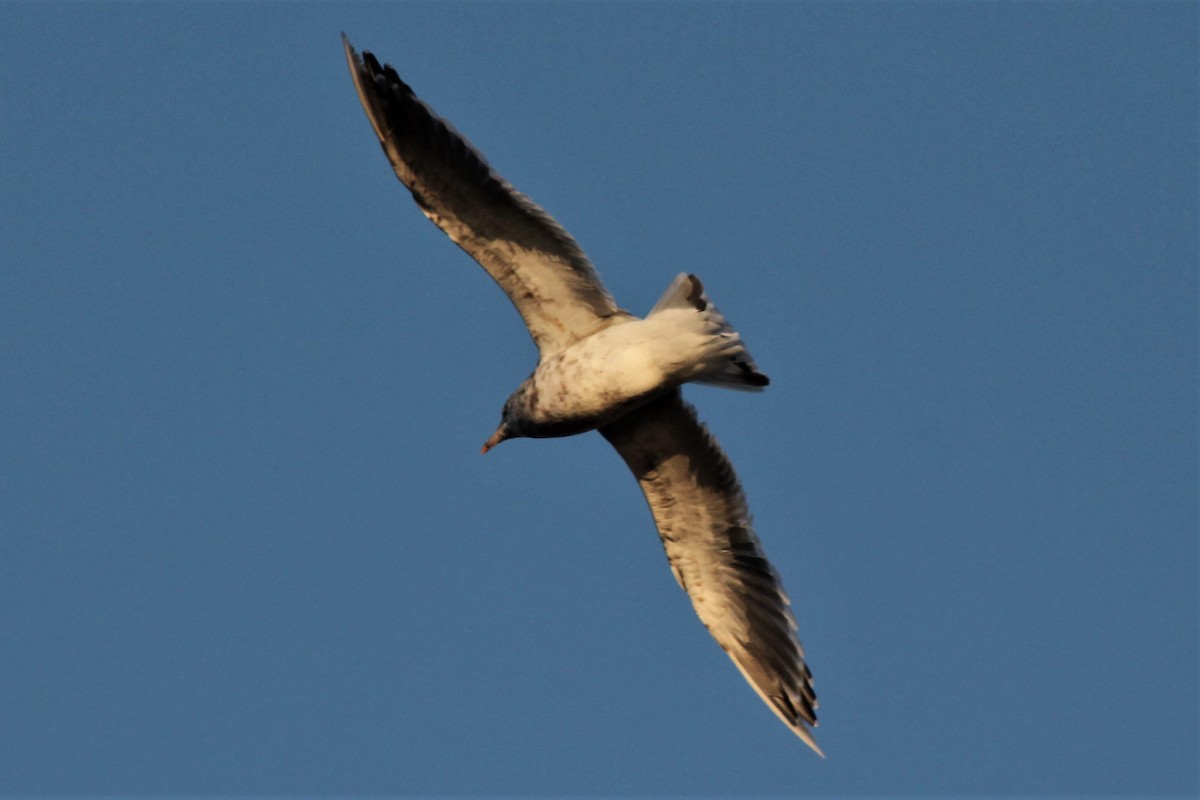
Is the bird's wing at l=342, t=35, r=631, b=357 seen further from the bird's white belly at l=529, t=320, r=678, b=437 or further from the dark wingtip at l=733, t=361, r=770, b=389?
the dark wingtip at l=733, t=361, r=770, b=389

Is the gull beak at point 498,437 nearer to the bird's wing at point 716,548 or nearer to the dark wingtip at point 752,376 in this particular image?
the bird's wing at point 716,548

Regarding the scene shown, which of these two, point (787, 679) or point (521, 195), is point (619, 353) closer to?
point (521, 195)

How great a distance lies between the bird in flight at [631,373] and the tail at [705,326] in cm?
1

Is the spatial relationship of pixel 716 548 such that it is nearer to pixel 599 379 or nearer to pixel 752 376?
pixel 752 376

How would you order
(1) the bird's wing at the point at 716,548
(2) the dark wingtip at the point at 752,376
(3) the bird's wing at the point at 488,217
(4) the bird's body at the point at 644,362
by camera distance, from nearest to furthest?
(3) the bird's wing at the point at 488,217 → (4) the bird's body at the point at 644,362 → (2) the dark wingtip at the point at 752,376 → (1) the bird's wing at the point at 716,548

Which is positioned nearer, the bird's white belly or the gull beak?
the bird's white belly

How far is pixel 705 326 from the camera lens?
13.3m

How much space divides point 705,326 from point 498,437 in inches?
93.9

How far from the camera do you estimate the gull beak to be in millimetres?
14781

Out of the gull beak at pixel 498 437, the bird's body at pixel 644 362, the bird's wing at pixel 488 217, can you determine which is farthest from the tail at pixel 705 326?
the gull beak at pixel 498 437

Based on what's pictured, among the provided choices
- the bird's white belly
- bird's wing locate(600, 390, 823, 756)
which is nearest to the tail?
the bird's white belly

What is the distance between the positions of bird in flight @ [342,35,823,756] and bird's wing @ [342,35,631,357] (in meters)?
0.01

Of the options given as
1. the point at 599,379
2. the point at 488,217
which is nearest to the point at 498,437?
the point at 599,379

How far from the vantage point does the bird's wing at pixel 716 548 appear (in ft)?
47.5
